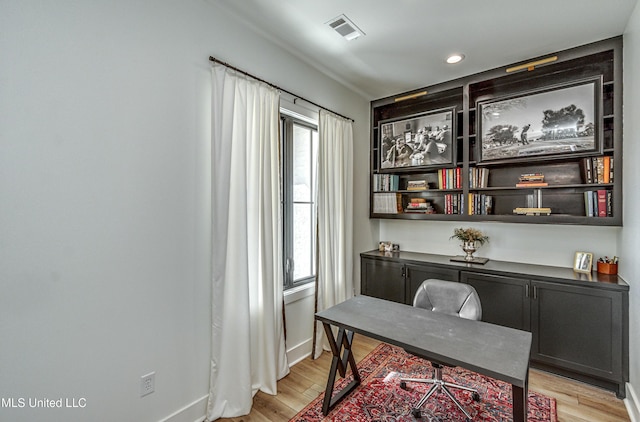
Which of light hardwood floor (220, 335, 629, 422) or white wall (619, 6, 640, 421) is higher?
white wall (619, 6, 640, 421)

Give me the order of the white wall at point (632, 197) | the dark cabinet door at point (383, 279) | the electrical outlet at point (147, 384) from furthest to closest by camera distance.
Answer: the dark cabinet door at point (383, 279) < the white wall at point (632, 197) < the electrical outlet at point (147, 384)

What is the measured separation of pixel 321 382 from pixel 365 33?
284 centimetres

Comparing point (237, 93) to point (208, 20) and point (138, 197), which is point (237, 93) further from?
point (138, 197)

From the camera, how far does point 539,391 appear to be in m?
2.33

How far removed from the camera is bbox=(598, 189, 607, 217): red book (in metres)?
2.48

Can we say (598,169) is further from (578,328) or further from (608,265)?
(578,328)

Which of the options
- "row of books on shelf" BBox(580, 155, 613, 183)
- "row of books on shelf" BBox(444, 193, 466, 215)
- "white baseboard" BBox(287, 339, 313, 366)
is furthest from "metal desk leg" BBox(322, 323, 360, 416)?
"row of books on shelf" BBox(580, 155, 613, 183)

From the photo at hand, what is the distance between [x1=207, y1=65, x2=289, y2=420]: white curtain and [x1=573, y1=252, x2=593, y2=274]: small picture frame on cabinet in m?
2.73

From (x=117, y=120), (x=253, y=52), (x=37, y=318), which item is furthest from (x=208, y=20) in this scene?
(x=37, y=318)

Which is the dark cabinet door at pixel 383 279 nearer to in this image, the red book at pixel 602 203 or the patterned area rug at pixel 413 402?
the patterned area rug at pixel 413 402

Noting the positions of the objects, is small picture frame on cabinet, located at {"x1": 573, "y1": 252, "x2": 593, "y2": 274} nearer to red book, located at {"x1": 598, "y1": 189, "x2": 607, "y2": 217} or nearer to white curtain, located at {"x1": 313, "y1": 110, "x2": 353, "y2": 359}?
red book, located at {"x1": 598, "y1": 189, "x2": 607, "y2": 217}

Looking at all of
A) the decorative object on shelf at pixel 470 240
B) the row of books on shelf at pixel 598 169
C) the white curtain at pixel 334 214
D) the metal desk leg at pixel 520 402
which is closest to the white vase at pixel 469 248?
the decorative object on shelf at pixel 470 240

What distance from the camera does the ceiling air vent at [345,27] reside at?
2191mm

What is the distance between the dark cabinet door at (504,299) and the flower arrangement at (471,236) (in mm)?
433
